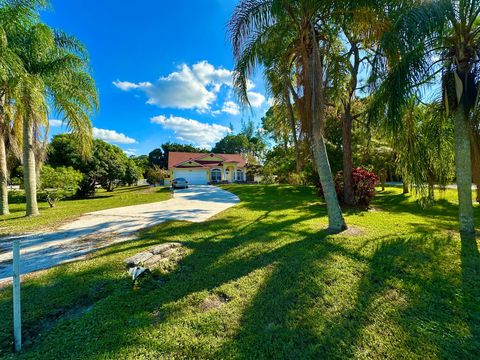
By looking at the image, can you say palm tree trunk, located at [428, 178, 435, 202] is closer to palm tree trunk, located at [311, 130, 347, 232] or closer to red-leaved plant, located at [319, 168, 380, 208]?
red-leaved plant, located at [319, 168, 380, 208]

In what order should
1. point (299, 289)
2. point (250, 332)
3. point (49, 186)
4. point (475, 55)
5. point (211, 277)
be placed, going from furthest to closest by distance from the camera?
point (49, 186) → point (475, 55) → point (211, 277) → point (299, 289) → point (250, 332)

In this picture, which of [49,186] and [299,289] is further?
[49,186]

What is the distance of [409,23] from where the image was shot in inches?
187

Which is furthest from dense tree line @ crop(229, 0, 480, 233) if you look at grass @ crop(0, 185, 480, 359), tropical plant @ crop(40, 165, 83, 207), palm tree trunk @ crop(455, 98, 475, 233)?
tropical plant @ crop(40, 165, 83, 207)

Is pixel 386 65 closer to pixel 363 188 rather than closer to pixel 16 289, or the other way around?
pixel 363 188

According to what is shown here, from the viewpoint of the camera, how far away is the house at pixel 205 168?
3222cm

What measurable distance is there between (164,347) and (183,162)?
30810 mm

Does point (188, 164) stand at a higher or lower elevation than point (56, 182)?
higher

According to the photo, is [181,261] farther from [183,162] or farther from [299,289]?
[183,162]

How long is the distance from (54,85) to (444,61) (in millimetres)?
12708

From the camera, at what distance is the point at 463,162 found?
18.7ft

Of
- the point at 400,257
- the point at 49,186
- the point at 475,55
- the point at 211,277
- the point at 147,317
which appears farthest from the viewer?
the point at 49,186

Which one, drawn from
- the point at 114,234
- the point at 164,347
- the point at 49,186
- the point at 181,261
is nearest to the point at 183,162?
the point at 49,186

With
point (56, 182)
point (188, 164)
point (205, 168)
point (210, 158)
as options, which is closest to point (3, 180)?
point (56, 182)
